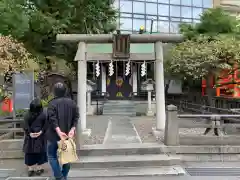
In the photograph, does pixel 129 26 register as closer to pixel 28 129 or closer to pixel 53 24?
pixel 53 24

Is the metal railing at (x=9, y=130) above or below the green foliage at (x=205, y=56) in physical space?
below

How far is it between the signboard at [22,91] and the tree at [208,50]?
8482 mm

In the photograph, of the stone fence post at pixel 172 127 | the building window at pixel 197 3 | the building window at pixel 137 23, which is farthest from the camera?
the building window at pixel 197 3

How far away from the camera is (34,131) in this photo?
6.57m

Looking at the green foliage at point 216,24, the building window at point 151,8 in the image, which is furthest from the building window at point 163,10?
the green foliage at point 216,24

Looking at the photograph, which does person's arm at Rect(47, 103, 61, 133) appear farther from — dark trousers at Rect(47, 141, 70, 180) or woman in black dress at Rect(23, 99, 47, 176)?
woman in black dress at Rect(23, 99, 47, 176)

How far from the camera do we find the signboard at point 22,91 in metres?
9.66

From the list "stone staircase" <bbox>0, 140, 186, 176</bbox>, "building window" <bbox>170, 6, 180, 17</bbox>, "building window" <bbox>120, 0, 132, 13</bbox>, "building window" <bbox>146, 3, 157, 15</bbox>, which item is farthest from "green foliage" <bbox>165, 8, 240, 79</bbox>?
"building window" <bbox>170, 6, 180, 17</bbox>

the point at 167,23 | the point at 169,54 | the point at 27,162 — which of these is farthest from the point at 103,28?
the point at 167,23

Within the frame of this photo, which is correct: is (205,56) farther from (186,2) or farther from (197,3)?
(197,3)

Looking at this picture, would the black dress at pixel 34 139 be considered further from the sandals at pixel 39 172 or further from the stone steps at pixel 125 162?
the stone steps at pixel 125 162

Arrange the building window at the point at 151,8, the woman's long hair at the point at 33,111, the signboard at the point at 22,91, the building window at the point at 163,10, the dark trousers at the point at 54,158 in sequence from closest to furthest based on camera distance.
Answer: the dark trousers at the point at 54,158 < the woman's long hair at the point at 33,111 < the signboard at the point at 22,91 < the building window at the point at 151,8 < the building window at the point at 163,10

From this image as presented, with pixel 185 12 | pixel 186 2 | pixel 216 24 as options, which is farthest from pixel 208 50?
pixel 186 2

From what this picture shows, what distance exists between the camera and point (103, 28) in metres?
18.1
